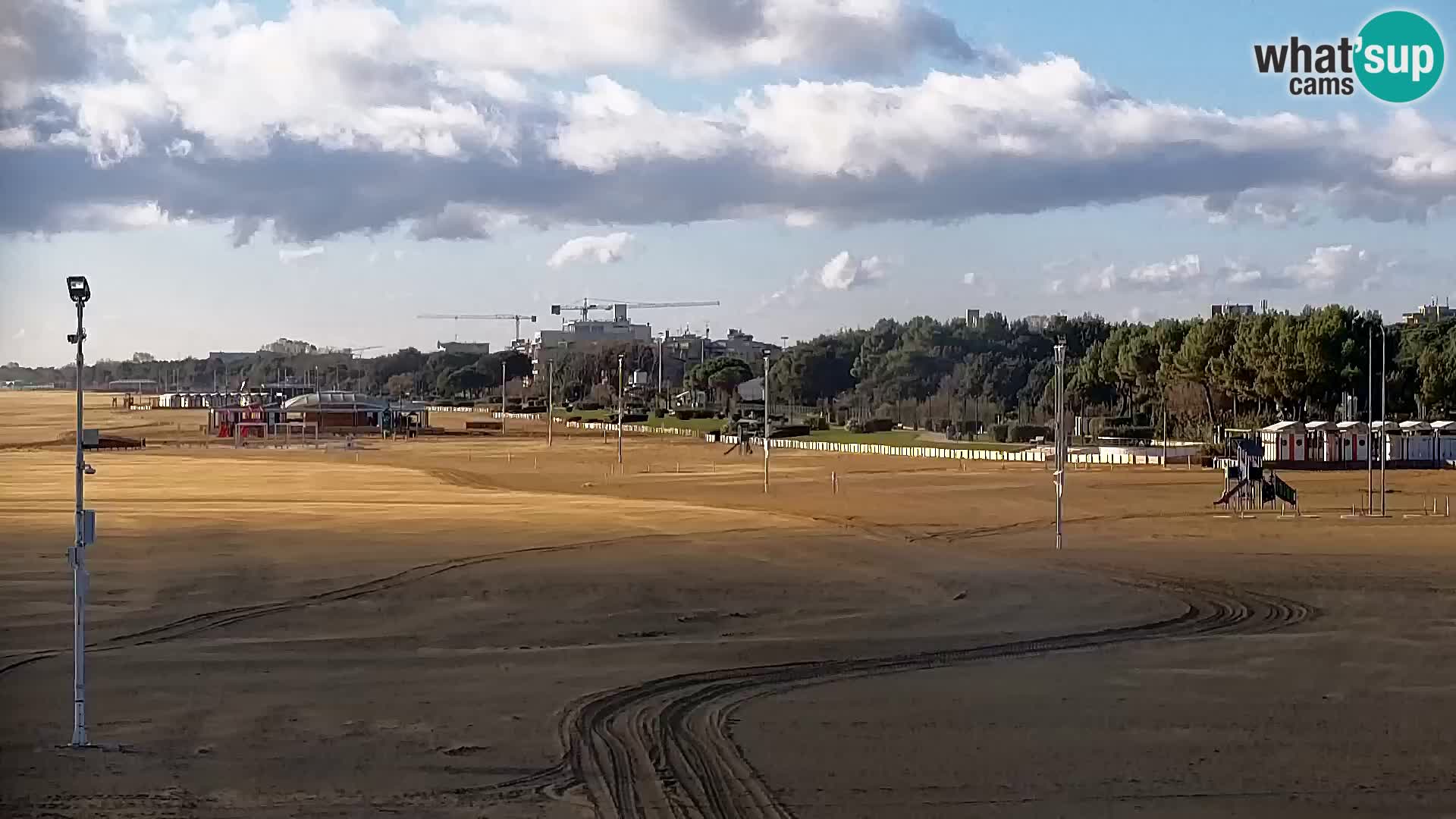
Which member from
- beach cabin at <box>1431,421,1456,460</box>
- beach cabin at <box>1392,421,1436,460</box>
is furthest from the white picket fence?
beach cabin at <box>1431,421,1456,460</box>

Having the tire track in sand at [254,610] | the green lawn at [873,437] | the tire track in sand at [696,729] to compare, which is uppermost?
the green lawn at [873,437]

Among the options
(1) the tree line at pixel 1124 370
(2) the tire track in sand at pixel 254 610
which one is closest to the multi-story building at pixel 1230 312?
(1) the tree line at pixel 1124 370

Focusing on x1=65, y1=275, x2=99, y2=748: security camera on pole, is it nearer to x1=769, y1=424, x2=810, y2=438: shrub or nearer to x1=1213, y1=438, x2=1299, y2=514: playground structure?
x1=1213, y1=438, x2=1299, y2=514: playground structure

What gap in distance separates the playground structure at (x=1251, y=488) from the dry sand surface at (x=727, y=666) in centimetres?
315

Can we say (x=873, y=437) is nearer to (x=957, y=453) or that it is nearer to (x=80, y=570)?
(x=957, y=453)

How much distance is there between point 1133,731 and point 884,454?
6204 cm

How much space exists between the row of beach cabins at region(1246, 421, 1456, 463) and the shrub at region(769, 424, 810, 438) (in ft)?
122

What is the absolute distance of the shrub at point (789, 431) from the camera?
97.8 meters

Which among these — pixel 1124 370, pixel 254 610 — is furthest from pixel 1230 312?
pixel 254 610

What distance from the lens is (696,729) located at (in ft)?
50.9

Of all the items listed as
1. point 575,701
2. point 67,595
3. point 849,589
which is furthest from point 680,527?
point 575,701

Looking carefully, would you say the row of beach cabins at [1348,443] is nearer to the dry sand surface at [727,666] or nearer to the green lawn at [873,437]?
the green lawn at [873,437]

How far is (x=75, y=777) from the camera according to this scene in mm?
13117

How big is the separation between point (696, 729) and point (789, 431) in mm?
84002
